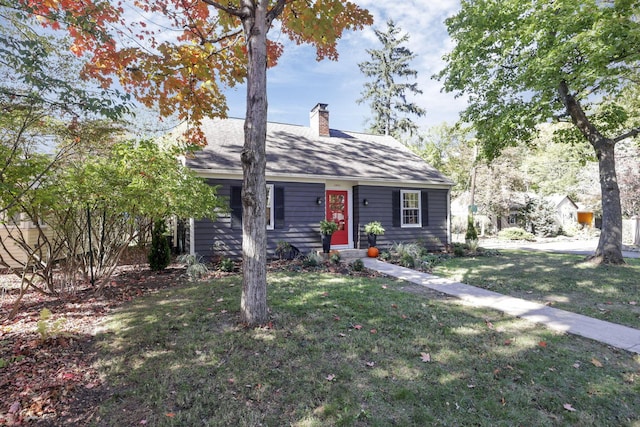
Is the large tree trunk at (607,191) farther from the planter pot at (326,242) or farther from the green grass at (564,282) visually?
the planter pot at (326,242)

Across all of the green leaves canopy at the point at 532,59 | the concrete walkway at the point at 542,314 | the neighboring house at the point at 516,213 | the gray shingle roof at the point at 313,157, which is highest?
the green leaves canopy at the point at 532,59

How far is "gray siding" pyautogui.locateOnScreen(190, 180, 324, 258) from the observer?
348 inches

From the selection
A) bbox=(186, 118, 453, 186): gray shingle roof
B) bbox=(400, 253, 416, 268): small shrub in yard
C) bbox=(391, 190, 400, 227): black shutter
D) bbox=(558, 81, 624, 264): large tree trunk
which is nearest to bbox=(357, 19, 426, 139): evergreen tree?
bbox=(186, 118, 453, 186): gray shingle roof

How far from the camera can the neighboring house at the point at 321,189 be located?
357 inches

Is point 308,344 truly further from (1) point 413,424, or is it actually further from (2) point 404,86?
(2) point 404,86

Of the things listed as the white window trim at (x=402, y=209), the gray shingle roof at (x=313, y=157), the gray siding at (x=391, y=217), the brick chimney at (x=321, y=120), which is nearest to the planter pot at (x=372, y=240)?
the gray siding at (x=391, y=217)

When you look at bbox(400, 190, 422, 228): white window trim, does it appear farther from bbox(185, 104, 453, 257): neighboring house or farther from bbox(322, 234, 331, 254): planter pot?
bbox(322, 234, 331, 254): planter pot

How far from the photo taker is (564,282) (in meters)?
6.82

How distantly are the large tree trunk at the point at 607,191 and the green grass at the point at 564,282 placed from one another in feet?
1.66

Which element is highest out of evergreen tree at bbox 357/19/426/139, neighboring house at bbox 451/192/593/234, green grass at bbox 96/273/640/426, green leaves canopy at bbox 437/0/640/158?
evergreen tree at bbox 357/19/426/139

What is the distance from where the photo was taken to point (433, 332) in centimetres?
391

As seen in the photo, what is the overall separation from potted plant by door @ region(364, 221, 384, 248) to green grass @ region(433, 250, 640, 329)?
2256mm

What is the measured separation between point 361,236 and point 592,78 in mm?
7261

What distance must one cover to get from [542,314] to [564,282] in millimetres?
2806
